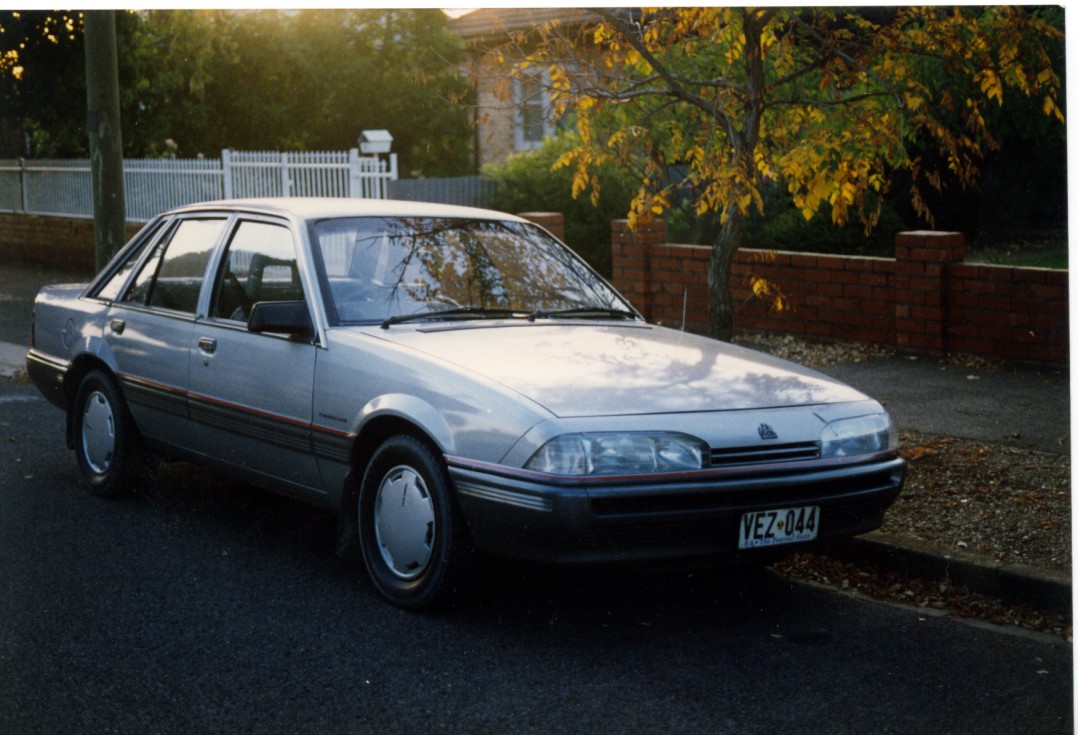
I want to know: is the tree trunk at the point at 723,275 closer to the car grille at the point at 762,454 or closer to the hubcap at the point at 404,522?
the car grille at the point at 762,454

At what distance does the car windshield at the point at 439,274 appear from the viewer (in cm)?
566

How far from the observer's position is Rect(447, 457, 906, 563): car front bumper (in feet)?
14.7

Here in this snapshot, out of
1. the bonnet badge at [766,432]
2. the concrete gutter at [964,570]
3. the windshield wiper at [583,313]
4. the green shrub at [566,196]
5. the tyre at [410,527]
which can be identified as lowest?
the concrete gutter at [964,570]

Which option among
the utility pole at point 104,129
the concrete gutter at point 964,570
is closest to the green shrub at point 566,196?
the utility pole at point 104,129

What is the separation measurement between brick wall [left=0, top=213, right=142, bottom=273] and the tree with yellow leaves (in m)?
14.2

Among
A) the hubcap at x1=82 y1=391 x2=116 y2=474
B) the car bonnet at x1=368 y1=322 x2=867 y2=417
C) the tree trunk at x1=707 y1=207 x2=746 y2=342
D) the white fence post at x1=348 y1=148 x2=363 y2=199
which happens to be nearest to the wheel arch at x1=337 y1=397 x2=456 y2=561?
the car bonnet at x1=368 y1=322 x2=867 y2=417

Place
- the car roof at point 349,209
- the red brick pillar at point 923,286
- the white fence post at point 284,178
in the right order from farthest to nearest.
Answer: the white fence post at point 284,178 < the red brick pillar at point 923,286 < the car roof at point 349,209

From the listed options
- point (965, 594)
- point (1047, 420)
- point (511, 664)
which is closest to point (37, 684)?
point (511, 664)

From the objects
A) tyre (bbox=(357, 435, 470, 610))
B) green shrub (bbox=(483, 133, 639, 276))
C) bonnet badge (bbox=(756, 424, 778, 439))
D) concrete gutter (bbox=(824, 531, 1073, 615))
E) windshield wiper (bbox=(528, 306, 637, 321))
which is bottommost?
concrete gutter (bbox=(824, 531, 1073, 615))

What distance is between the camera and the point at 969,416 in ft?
27.3

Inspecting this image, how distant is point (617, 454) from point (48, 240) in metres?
19.8

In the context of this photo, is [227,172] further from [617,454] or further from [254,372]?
[617,454]

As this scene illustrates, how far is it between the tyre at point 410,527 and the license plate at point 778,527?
99cm

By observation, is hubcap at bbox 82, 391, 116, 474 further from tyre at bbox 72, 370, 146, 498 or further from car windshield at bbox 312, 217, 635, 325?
car windshield at bbox 312, 217, 635, 325
